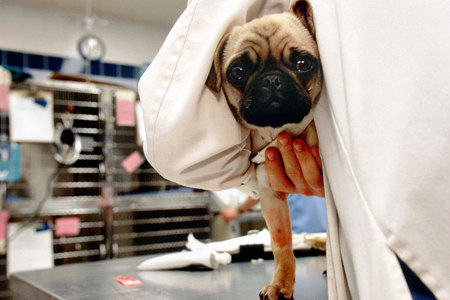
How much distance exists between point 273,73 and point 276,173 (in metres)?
0.17

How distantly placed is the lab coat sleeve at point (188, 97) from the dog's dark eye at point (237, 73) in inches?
1.9

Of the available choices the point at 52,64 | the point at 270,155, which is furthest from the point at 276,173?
the point at 52,64

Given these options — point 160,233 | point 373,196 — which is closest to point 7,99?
point 160,233

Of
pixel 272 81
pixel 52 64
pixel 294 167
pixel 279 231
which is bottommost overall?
pixel 279 231

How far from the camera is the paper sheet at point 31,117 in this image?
1.90 meters

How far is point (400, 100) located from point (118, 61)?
3.60 metres

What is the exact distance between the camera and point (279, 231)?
70 cm

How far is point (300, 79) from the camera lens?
1.77ft

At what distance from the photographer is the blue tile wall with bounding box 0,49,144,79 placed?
323 cm

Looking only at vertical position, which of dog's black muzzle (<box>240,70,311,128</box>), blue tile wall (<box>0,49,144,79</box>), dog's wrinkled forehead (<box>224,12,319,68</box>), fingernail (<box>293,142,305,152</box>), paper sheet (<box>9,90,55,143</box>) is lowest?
fingernail (<box>293,142,305,152</box>)

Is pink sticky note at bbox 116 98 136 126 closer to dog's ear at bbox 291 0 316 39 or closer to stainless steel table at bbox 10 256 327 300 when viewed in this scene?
stainless steel table at bbox 10 256 327 300

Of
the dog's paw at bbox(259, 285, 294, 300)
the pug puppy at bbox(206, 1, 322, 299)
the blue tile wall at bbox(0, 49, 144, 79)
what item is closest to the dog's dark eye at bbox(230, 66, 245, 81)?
the pug puppy at bbox(206, 1, 322, 299)

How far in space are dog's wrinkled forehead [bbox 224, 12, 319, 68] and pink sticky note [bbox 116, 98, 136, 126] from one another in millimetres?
1649

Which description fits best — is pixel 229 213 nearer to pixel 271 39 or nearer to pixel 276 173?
pixel 276 173
